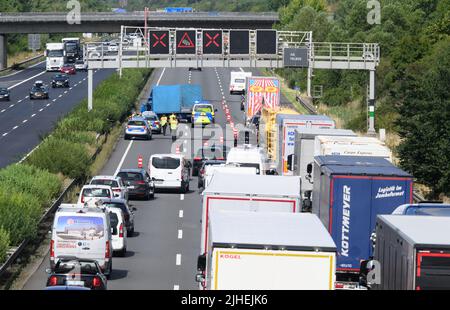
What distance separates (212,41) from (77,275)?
5210 centimetres

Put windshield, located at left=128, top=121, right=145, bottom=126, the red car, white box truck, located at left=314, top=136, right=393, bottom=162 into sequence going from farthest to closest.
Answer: the red car < windshield, located at left=128, top=121, right=145, bottom=126 < white box truck, located at left=314, top=136, right=393, bottom=162

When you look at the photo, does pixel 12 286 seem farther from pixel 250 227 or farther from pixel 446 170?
pixel 446 170

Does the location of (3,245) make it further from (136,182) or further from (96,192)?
(136,182)

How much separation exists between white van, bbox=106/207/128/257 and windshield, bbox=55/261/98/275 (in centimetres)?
703

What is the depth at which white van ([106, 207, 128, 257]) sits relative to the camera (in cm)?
3088

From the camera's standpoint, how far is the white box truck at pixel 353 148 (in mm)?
30344

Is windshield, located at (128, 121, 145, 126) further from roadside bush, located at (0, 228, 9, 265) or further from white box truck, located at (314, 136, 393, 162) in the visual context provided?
roadside bush, located at (0, 228, 9, 265)

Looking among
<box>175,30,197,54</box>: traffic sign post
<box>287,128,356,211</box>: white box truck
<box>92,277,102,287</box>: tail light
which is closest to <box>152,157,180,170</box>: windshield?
<box>287,128,356,211</box>: white box truck

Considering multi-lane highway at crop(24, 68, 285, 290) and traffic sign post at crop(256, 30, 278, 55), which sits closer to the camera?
multi-lane highway at crop(24, 68, 285, 290)

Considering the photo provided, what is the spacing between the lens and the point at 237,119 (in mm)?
80375

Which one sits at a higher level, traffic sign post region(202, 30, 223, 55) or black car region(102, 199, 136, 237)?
traffic sign post region(202, 30, 223, 55)

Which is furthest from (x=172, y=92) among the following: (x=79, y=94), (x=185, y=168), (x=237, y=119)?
(x=185, y=168)

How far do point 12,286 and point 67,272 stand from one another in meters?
4.45

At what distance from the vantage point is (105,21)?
12888 centimetres
